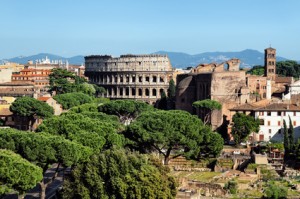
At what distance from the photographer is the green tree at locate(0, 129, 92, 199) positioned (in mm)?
45906

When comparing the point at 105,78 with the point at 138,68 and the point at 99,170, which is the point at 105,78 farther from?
the point at 99,170

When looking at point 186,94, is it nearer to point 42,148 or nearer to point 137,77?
point 137,77

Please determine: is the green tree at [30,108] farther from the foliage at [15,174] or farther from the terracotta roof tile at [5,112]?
the foliage at [15,174]

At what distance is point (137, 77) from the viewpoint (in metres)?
147

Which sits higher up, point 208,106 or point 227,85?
point 227,85

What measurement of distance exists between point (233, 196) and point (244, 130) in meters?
25.6

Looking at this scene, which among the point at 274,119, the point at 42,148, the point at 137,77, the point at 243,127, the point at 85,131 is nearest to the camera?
the point at 42,148

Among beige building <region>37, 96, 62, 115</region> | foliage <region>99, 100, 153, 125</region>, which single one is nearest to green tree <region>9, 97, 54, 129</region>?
beige building <region>37, 96, 62, 115</region>

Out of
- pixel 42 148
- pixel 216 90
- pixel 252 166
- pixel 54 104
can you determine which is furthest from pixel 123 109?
pixel 42 148

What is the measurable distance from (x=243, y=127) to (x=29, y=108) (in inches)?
1277

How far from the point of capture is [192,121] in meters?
65.4

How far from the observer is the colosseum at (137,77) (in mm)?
145125

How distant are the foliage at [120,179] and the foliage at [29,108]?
1745 inches

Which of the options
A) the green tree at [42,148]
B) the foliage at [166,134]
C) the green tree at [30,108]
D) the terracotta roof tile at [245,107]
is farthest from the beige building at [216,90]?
the green tree at [42,148]
